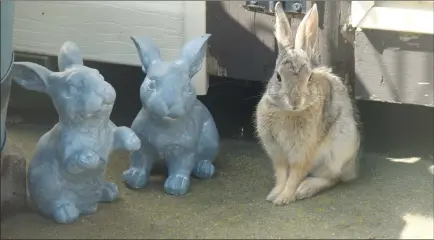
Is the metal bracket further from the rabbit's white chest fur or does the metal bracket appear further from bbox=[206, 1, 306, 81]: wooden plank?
the rabbit's white chest fur

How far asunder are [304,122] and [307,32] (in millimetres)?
215

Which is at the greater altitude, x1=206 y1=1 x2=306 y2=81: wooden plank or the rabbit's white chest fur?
x1=206 y1=1 x2=306 y2=81: wooden plank

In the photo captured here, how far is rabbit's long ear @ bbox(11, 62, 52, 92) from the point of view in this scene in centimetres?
157

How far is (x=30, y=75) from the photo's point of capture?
159 centimetres

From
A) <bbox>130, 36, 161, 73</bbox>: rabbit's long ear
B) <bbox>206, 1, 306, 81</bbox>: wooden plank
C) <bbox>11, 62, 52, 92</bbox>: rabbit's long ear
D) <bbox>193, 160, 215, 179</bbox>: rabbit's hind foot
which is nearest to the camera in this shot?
<bbox>11, 62, 52, 92</bbox>: rabbit's long ear

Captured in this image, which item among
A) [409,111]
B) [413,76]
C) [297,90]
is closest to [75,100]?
[297,90]

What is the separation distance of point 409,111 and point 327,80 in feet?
1.74

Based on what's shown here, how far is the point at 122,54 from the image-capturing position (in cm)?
222

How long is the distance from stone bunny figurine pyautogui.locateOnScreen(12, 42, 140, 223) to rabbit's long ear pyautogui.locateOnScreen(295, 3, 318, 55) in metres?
0.45

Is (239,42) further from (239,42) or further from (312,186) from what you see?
(312,186)

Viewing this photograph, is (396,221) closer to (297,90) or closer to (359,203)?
(359,203)

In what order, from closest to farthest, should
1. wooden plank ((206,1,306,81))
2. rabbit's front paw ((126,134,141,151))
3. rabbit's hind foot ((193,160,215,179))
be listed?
1. rabbit's front paw ((126,134,141,151))
2. rabbit's hind foot ((193,160,215,179))
3. wooden plank ((206,1,306,81))

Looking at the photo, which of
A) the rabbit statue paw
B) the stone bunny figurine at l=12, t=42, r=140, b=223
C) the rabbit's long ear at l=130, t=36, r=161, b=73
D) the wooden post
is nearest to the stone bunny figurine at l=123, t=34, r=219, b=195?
the rabbit's long ear at l=130, t=36, r=161, b=73

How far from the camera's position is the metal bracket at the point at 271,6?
1.98 m
